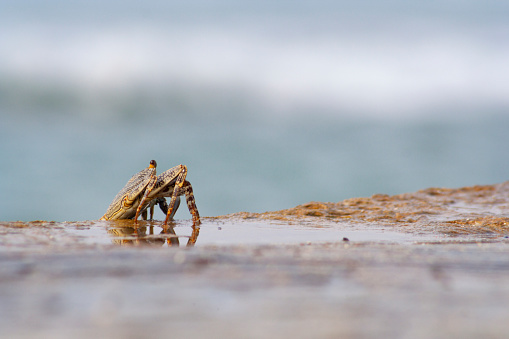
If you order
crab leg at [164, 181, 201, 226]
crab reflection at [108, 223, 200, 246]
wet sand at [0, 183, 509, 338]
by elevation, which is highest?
crab leg at [164, 181, 201, 226]

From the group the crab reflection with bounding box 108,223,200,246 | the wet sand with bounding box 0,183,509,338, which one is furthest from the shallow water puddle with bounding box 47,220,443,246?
the wet sand with bounding box 0,183,509,338

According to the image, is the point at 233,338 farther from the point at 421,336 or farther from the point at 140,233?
the point at 140,233

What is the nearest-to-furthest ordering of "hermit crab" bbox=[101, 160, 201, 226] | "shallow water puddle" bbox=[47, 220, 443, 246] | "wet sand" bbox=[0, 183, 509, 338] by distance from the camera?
"wet sand" bbox=[0, 183, 509, 338] < "shallow water puddle" bbox=[47, 220, 443, 246] < "hermit crab" bbox=[101, 160, 201, 226]

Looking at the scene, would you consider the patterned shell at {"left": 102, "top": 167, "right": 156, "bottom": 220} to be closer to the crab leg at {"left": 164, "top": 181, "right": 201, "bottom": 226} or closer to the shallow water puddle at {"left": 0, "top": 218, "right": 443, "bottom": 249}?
the shallow water puddle at {"left": 0, "top": 218, "right": 443, "bottom": 249}

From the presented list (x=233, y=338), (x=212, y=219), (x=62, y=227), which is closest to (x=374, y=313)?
(x=233, y=338)

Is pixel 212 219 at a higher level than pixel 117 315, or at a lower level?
higher

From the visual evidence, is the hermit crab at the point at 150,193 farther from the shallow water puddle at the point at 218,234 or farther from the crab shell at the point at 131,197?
the shallow water puddle at the point at 218,234

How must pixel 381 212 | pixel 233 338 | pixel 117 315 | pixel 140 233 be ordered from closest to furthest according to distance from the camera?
pixel 233 338 < pixel 117 315 < pixel 140 233 < pixel 381 212
